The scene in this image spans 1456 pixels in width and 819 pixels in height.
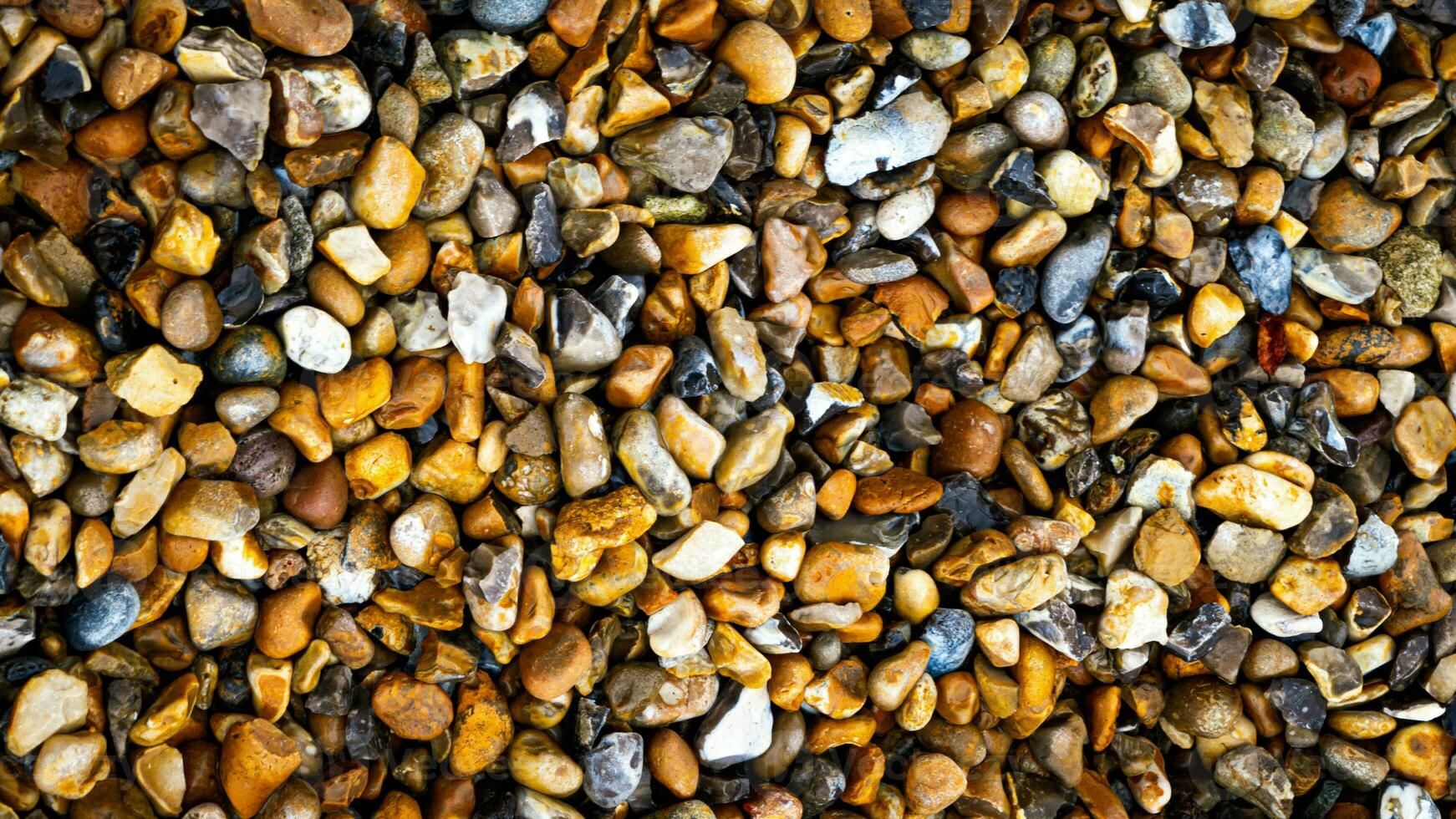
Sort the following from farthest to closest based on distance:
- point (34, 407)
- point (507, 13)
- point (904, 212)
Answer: point (904, 212), point (507, 13), point (34, 407)

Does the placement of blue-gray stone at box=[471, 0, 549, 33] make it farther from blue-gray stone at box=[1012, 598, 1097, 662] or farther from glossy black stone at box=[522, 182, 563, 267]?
blue-gray stone at box=[1012, 598, 1097, 662]

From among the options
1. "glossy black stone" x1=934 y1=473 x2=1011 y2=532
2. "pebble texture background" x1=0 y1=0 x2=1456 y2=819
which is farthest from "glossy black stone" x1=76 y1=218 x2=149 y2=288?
"glossy black stone" x1=934 y1=473 x2=1011 y2=532

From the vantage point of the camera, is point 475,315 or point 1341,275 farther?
point 1341,275

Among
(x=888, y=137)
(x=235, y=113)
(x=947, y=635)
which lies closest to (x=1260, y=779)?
(x=947, y=635)

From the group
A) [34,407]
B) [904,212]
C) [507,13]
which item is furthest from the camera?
[904,212]

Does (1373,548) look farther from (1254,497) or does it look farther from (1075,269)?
(1075,269)

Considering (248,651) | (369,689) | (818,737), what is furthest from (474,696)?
(818,737)

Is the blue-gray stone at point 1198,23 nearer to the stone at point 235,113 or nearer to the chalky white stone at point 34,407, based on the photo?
the stone at point 235,113
